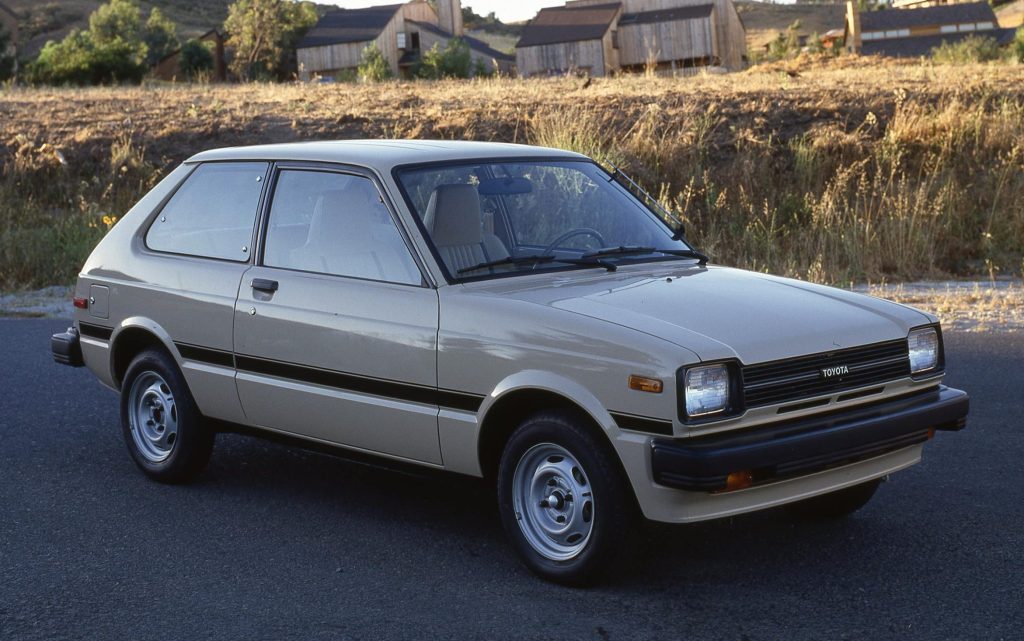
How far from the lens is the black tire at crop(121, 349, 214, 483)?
6180 millimetres

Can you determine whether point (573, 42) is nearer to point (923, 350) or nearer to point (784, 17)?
point (923, 350)

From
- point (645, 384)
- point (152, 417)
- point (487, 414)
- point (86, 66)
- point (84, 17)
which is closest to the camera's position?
point (645, 384)

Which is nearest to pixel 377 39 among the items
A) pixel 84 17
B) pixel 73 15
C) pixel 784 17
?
pixel 84 17

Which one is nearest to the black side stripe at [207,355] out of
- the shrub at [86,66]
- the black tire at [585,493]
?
the black tire at [585,493]

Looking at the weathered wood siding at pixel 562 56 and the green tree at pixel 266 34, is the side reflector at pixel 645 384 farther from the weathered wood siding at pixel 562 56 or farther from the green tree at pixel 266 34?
the green tree at pixel 266 34

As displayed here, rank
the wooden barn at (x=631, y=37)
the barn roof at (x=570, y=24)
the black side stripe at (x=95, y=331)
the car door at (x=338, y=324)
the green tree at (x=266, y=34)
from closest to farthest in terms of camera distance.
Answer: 1. the car door at (x=338, y=324)
2. the black side stripe at (x=95, y=331)
3. the wooden barn at (x=631, y=37)
4. the barn roof at (x=570, y=24)
5. the green tree at (x=266, y=34)

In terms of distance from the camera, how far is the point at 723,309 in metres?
4.77

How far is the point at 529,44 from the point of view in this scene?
6969 centimetres

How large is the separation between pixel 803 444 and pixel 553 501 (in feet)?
3.10

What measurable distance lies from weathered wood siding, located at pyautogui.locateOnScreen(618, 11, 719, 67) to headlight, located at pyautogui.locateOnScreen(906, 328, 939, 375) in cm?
6492

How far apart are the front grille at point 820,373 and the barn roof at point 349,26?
248ft

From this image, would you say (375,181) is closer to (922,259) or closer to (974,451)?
(974,451)

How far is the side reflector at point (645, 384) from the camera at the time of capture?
4.26 m

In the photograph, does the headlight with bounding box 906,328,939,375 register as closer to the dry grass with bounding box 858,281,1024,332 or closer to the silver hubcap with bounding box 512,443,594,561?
the silver hubcap with bounding box 512,443,594,561
